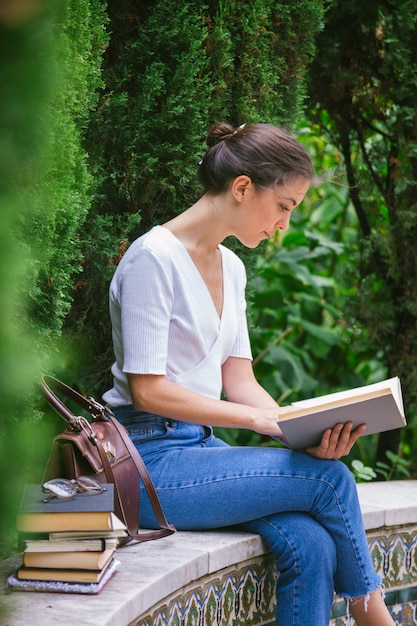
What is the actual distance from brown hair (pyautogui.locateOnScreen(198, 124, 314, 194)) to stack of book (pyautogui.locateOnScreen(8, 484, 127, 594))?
1015mm

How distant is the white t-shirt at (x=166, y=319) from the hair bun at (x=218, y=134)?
34cm

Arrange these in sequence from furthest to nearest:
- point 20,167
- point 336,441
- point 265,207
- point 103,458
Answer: point 265,207, point 336,441, point 103,458, point 20,167

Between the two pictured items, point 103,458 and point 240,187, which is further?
point 240,187

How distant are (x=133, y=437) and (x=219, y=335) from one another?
0.37 metres

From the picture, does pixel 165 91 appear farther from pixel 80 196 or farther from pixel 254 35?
pixel 80 196

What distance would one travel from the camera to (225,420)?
2158 mm

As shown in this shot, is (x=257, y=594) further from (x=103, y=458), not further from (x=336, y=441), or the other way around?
(x=103, y=458)

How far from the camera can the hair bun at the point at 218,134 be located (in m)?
2.44

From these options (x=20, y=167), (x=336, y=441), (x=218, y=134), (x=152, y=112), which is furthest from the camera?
(x=152, y=112)

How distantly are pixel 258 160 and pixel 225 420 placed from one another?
70 centimetres

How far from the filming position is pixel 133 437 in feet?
7.32

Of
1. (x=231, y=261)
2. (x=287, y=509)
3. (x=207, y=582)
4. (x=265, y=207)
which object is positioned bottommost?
(x=207, y=582)

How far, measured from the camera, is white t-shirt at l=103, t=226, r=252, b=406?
2.12 metres

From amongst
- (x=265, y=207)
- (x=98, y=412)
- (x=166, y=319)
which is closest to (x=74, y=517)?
(x=98, y=412)
